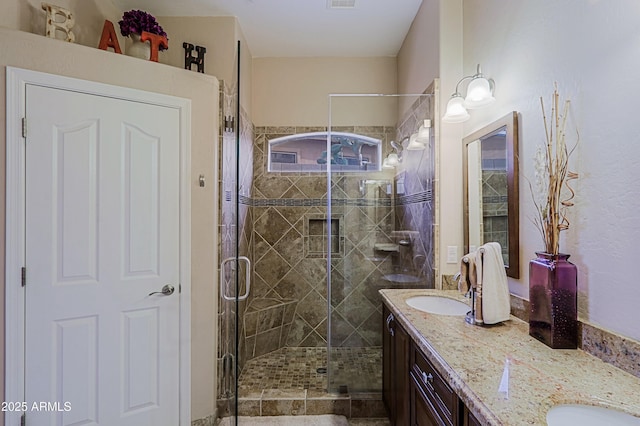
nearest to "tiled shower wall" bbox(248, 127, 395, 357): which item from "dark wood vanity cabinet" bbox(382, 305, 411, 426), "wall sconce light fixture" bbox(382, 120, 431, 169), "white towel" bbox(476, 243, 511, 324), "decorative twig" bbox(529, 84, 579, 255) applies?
"wall sconce light fixture" bbox(382, 120, 431, 169)

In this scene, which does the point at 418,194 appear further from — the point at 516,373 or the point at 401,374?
the point at 516,373

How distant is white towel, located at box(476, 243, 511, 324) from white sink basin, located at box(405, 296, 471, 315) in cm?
39

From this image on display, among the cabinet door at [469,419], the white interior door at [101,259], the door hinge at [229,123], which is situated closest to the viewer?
the cabinet door at [469,419]

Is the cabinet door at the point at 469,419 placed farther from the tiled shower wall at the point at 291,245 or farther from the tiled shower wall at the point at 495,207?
the tiled shower wall at the point at 291,245

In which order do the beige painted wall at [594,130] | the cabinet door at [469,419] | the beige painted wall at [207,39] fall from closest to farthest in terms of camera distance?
the cabinet door at [469,419], the beige painted wall at [594,130], the beige painted wall at [207,39]

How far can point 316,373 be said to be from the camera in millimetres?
2584

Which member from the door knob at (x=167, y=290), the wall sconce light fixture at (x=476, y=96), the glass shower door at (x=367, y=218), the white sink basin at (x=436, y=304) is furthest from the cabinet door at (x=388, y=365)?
the door knob at (x=167, y=290)

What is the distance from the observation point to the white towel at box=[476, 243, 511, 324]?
4.46 ft

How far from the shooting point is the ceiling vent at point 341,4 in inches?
89.7

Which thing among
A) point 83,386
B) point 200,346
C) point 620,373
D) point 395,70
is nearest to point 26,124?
point 83,386

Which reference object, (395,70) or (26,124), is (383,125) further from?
(26,124)

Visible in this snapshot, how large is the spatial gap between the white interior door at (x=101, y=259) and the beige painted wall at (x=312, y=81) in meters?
1.43

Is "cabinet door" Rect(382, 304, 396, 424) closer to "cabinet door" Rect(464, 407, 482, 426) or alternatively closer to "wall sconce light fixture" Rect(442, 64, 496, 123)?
"cabinet door" Rect(464, 407, 482, 426)

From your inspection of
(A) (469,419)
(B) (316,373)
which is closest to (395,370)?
(A) (469,419)
